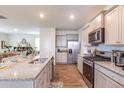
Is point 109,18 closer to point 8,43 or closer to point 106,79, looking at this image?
point 106,79

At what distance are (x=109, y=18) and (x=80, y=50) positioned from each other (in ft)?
19.7

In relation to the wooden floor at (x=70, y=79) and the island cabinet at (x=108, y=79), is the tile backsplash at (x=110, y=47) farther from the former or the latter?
the wooden floor at (x=70, y=79)

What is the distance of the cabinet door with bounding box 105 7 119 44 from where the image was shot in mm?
3074

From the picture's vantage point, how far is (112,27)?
331 cm

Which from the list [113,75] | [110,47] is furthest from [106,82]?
[110,47]

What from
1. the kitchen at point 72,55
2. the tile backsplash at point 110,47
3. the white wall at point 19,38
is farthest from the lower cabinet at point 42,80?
the white wall at point 19,38

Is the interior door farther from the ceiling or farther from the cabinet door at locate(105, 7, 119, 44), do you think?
the cabinet door at locate(105, 7, 119, 44)

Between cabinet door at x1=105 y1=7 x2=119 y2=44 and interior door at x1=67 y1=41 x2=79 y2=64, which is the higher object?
cabinet door at x1=105 y1=7 x2=119 y2=44

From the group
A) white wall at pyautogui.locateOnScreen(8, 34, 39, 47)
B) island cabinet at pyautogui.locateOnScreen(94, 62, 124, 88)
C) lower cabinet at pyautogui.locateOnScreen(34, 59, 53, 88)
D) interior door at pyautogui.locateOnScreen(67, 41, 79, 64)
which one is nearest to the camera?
lower cabinet at pyautogui.locateOnScreen(34, 59, 53, 88)

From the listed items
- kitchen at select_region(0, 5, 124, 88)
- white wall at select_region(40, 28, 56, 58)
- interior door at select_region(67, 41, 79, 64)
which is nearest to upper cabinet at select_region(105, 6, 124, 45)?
kitchen at select_region(0, 5, 124, 88)

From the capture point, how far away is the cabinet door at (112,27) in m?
3.07
